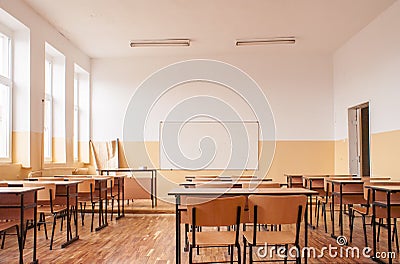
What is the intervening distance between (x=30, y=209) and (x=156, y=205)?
4951 millimetres

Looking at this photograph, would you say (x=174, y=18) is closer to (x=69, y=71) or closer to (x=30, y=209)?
(x=69, y=71)

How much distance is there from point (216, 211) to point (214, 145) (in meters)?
7.78

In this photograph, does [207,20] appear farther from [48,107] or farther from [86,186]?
[86,186]

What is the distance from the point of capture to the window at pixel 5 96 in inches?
295

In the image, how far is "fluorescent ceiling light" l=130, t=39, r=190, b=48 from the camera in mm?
10070

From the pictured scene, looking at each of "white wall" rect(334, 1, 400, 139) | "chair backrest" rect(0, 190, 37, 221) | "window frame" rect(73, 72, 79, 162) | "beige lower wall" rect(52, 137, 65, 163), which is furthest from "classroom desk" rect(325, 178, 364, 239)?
"window frame" rect(73, 72, 79, 162)

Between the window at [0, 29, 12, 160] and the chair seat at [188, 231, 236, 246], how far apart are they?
4927mm

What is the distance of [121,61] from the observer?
11.7 meters

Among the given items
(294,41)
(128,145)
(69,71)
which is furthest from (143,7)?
(128,145)

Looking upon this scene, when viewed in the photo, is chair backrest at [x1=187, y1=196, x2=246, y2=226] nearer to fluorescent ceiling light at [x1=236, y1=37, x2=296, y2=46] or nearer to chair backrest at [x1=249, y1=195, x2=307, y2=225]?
chair backrest at [x1=249, y1=195, x2=307, y2=225]

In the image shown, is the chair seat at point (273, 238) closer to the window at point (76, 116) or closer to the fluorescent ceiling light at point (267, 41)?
the fluorescent ceiling light at point (267, 41)

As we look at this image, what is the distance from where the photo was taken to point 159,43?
10.2 metres

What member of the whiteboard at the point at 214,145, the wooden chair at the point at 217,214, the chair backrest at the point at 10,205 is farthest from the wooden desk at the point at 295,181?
the chair backrest at the point at 10,205

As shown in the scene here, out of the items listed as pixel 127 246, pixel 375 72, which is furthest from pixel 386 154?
pixel 127 246
